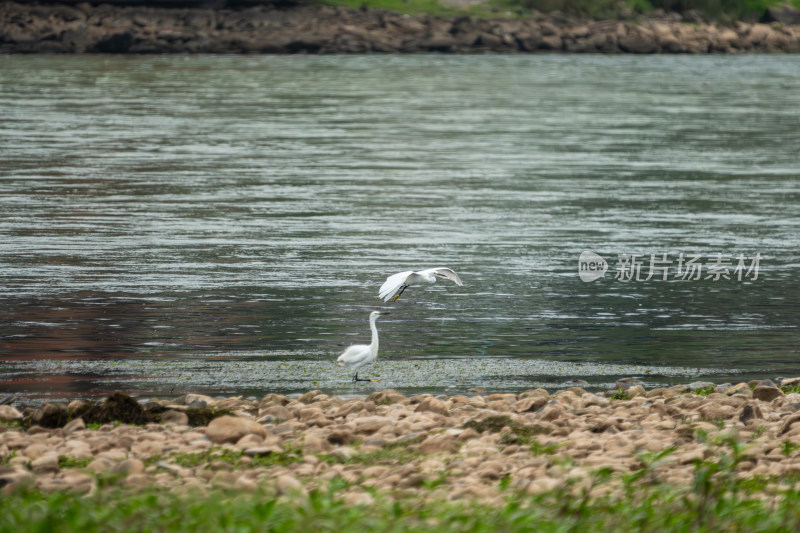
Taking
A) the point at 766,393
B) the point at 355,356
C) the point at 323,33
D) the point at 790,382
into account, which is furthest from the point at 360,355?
the point at 323,33

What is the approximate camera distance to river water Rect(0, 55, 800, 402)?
1179cm

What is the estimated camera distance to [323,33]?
95.7 m

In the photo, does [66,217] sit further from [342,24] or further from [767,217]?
[342,24]

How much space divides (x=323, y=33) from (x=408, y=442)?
89630mm


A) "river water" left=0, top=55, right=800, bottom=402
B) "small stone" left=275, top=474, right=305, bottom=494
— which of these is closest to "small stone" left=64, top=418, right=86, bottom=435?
"river water" left=0, top=55, right=800, bottom=402

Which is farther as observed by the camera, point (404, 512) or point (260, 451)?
point (260, 451)

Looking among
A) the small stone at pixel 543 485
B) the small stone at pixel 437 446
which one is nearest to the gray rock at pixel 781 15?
the small stone at pixel 437 446

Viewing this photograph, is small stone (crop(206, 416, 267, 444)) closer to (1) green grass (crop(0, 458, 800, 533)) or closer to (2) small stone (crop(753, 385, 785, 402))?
(1) green grass (crop(0, 458, 800, 533))

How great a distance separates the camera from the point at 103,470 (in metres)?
7.37

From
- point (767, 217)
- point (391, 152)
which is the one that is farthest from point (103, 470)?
point (391, 152)

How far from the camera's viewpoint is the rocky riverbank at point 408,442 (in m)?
7.17

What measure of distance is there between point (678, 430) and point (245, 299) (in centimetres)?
664

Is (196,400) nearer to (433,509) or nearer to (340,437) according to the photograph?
(340,437)

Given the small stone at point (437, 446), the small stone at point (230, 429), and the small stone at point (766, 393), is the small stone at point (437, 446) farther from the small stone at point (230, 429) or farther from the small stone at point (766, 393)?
the small stone at point (766, 393)
